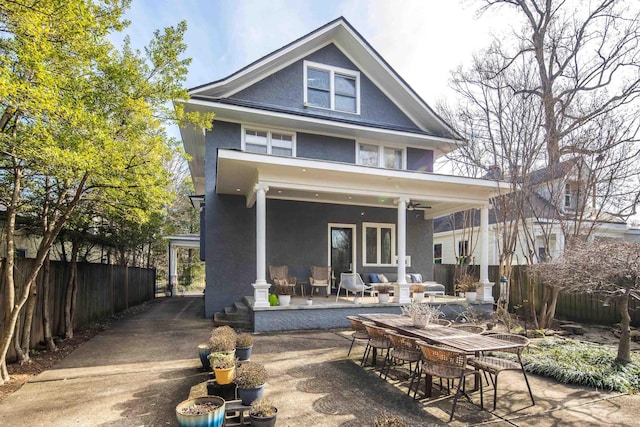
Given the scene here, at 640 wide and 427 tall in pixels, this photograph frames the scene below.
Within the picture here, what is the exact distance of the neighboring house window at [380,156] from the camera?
39.1 feet

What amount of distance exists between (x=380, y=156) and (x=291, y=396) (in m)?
9.19

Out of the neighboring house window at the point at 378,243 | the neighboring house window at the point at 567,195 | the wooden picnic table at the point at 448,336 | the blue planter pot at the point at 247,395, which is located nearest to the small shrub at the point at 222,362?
the blue planter pot at the point at 247,395

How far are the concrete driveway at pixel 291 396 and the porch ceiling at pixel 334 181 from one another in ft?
13.1

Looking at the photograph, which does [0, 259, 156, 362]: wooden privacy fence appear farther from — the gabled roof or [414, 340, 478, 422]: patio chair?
[414, 340, 478, 422]: patio chair

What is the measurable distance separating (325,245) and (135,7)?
803 centimetres

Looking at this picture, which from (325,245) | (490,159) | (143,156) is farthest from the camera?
(325,245)

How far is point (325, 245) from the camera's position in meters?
11.5

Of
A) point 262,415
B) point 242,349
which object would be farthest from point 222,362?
point 242,349

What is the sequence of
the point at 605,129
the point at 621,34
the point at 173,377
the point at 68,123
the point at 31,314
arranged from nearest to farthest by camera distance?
the point at 68,123
the point at 173,377
the point at 31,314
the point at 605,129
the point at 621,34

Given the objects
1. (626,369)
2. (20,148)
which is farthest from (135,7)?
(626,369)

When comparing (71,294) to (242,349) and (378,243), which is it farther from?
(378,243)

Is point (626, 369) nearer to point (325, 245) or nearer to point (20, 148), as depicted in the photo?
point (325, 245)

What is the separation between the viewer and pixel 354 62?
12.2 meters

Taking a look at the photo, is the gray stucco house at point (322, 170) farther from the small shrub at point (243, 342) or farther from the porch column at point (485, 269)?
the small shrub at point (243, 342)
